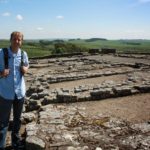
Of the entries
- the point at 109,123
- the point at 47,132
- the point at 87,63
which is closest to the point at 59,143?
the point at 47,132

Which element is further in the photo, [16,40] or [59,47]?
[59,47]

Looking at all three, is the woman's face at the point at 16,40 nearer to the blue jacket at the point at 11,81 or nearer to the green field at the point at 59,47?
the blue jacket at the point at 11,81

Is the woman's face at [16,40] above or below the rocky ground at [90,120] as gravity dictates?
above

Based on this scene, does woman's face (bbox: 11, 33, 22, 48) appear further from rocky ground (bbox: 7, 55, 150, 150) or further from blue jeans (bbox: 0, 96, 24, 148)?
rocky ground (bbox: 7, 55, 150, 150)

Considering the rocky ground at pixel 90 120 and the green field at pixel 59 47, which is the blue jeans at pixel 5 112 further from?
the green field at pixel 59 47

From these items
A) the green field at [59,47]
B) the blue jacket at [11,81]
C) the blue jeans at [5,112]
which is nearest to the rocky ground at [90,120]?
the blue jeans at [5,112]

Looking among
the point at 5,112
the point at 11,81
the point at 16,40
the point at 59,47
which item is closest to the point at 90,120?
the point at 5,112

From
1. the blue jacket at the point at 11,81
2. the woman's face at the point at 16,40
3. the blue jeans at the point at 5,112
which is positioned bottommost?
the blue jeans at the point at 5,112

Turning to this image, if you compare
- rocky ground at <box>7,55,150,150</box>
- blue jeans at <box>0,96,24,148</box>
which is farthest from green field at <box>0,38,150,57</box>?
blue jeans at <box>0,96,24,148</box>

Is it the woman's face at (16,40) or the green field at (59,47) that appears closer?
the woman's face at (16,40)

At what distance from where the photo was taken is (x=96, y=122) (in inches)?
305

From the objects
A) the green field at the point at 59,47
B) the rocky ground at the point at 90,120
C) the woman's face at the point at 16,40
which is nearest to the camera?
the woman's face at the point at 16,40

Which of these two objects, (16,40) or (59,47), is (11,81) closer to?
(16,40)

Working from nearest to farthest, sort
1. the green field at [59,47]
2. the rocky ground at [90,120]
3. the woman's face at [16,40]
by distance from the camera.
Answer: the woman's face at [16,40]
the rocky ground at [90,120]
the green field at [59,47]
